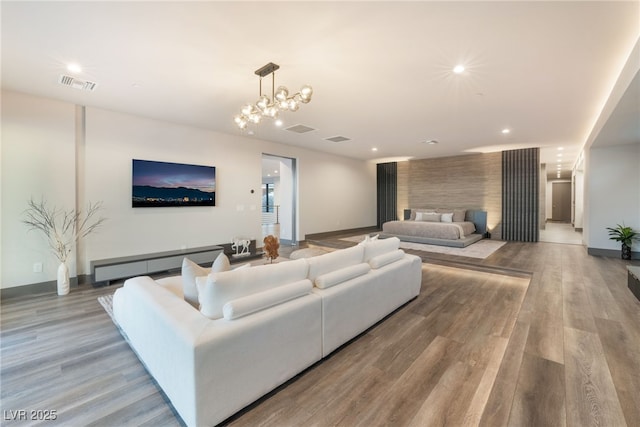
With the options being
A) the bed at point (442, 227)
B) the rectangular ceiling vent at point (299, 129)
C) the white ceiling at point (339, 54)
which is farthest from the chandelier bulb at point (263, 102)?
the bed at point (442, 227)

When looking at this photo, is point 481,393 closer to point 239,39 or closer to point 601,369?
point 601,369

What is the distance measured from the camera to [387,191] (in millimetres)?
10391

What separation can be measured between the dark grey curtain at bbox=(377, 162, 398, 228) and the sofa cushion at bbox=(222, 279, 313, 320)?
861 cm

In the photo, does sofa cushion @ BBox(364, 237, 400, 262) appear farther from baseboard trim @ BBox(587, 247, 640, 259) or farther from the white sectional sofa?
baseboard trim @ BBox(587, 247, 640, 259)

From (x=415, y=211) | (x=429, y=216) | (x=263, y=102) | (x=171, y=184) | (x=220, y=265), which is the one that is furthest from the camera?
(x=415, y=211)

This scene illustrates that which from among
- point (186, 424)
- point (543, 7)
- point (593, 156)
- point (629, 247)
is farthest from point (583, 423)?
point (593, 156)

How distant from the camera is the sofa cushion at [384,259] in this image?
2.95 metres

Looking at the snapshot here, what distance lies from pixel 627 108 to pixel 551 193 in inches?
551

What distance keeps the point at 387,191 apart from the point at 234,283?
925 centimetres

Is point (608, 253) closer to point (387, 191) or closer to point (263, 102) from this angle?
point (387, 191)

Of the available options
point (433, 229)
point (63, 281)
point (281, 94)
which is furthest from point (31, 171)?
point (433, 229)

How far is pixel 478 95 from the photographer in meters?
3.73

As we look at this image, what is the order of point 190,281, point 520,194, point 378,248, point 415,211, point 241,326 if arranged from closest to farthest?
1. point 241,326
2. point 190,281
3. point 378,248
4. point 520,194
5. point 415,211

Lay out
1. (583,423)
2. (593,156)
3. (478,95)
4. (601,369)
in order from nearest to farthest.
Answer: (583,423)
(601,369)
(478,95)
(593,156)
